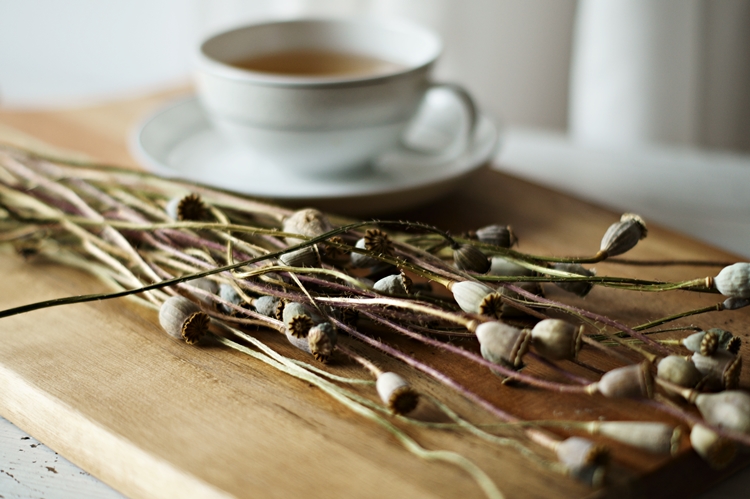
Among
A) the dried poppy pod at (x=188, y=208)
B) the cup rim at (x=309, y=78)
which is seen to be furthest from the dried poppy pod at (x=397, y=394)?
the cup rim at (x=309, y=78)

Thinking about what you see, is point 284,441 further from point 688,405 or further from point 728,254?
point 728,254

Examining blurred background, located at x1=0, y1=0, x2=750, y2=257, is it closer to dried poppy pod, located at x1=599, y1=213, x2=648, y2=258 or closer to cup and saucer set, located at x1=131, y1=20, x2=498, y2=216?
cup and saucer set, located at x1=131, y1=20, x2=498, y2=216

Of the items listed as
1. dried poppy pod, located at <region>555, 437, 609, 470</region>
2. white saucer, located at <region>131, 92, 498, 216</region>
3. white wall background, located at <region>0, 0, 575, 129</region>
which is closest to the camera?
dried poppy pod, located at <region>555, 437, 609, 470</region>

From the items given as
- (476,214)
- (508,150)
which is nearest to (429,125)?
(508,150)

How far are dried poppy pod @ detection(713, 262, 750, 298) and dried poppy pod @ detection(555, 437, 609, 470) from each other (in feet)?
0.43

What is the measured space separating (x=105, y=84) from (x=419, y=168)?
149cm

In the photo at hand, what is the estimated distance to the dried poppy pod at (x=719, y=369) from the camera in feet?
1.16

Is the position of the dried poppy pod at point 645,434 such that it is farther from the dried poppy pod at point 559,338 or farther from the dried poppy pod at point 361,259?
the dried poppy pod at point 361,259

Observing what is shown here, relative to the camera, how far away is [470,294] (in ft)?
1.23

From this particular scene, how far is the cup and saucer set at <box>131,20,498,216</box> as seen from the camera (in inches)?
24.0

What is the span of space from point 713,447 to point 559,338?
80 millimetres

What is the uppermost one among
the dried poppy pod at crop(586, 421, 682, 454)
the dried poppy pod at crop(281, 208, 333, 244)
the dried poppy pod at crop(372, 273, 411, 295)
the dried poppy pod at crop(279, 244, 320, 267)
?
the dried poppy pod at crop(281, 208, 333, 244)

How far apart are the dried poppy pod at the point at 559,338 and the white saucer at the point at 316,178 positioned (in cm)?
25

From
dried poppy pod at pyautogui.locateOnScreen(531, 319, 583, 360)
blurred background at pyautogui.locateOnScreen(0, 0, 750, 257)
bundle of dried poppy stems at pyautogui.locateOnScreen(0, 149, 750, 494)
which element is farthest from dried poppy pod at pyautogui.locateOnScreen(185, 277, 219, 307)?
blurred background at pyautogui.locateOnScreen(0, 0, 750, 257)
